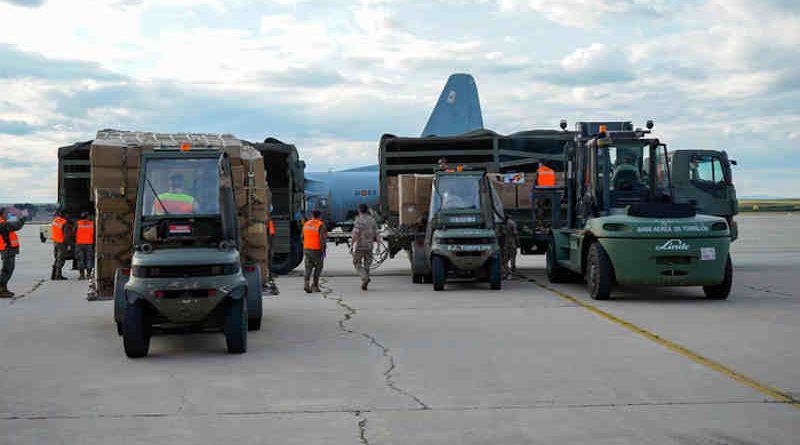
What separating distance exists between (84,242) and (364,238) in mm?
7070

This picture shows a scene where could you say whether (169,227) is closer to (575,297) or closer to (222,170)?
(222,170)

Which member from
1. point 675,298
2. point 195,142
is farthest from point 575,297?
point 195,142

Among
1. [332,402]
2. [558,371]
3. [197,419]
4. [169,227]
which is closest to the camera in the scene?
[197,419]

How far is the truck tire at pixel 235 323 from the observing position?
10.4 meters

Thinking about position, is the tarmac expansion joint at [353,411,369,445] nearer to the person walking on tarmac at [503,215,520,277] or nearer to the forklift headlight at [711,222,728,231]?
the forklift headlight at [711,222,728,231]

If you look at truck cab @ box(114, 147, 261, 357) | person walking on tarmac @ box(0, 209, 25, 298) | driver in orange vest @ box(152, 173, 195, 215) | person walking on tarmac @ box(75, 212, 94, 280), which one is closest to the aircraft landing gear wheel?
person walking on tarmac @ box(75, 212, 94, 280)

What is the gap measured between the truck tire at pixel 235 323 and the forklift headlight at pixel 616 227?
755 centimetres

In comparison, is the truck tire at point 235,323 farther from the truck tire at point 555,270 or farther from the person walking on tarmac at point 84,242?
the person walking on tarmac at point 84,242

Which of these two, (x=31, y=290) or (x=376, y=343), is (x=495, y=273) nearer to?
(x=376, y=343)

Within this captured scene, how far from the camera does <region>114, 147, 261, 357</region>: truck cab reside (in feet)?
Answer: 33.4

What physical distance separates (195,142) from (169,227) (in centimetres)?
212

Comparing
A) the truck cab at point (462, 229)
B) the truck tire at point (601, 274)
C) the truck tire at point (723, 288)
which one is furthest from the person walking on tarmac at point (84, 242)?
the truck tire at point (723, 288)

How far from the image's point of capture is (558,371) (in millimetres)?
9328

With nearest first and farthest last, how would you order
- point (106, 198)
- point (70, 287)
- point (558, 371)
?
point (558, 371), point (106, 198), point (70, 287)
